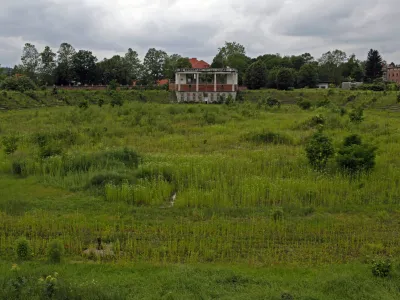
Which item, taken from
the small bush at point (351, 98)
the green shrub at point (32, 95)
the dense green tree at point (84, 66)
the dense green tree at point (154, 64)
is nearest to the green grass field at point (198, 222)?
the small bush at point (351, 98)

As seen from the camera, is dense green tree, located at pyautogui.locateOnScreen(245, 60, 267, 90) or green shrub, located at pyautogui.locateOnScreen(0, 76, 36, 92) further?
dense green tree, located at pyautogui.locateOnScreen(245, 60, 267, 90)

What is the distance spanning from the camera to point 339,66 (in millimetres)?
69750

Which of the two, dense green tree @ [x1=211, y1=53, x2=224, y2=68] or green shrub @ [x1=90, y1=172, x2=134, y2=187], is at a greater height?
dense green tree @ [x1=211, y1=53, x2=224, y2=68]

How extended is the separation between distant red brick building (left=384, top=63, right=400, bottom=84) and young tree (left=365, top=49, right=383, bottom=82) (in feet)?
50.6

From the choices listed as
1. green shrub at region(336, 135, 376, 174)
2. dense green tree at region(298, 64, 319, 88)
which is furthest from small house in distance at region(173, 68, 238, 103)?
green shrub at region(336, 135, 376, 174)

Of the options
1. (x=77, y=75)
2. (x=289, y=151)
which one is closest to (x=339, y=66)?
(x=77, y=75)

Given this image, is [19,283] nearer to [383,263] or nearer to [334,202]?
[383,263]

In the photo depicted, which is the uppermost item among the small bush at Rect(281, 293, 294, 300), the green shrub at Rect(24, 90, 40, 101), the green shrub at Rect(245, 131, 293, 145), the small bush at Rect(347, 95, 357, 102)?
the green shrub at Rect(24, 90, 40, 101)

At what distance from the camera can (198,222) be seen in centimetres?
862

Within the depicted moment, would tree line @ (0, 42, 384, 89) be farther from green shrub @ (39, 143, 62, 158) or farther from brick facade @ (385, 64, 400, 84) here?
green shrub @ (39, 143, 62, 158)

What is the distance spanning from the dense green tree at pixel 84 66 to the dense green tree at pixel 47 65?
4.16 metres

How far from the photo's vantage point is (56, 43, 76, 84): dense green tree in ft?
187

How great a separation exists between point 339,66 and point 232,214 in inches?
2641

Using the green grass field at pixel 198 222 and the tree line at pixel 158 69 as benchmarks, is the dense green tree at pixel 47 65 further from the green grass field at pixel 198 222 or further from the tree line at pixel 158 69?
the green grass field at pixel 198 222
